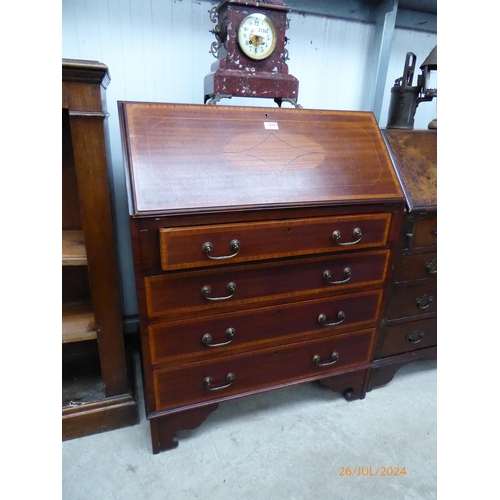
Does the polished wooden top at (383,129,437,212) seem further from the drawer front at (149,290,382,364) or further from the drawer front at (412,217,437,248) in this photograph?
the drawer front at (149,290,382,364)

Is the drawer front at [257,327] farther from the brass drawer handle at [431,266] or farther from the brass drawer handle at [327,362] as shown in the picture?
the brass drawer handle at [431,266]

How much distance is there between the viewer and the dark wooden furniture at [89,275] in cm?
96

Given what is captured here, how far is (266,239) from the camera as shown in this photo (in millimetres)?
1026

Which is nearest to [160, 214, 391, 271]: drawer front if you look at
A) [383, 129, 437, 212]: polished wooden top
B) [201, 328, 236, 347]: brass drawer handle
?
[383, 129, 437, 212]: polished wooden top

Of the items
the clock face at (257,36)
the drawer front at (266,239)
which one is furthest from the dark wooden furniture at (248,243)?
the clock face at (257,36)

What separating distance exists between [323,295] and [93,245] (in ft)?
2.60

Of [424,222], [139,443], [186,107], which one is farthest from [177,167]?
[139,443]

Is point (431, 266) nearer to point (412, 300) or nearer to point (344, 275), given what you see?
point (412, 300)

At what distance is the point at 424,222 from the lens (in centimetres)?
126

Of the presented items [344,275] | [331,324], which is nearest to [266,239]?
[344,275]

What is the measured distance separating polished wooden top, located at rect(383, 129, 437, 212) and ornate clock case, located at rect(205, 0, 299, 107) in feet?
1.49

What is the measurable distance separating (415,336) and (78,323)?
4.55 ft

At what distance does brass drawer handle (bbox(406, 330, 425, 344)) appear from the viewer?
1.48 m

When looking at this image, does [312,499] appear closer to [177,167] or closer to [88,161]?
[177,167]
